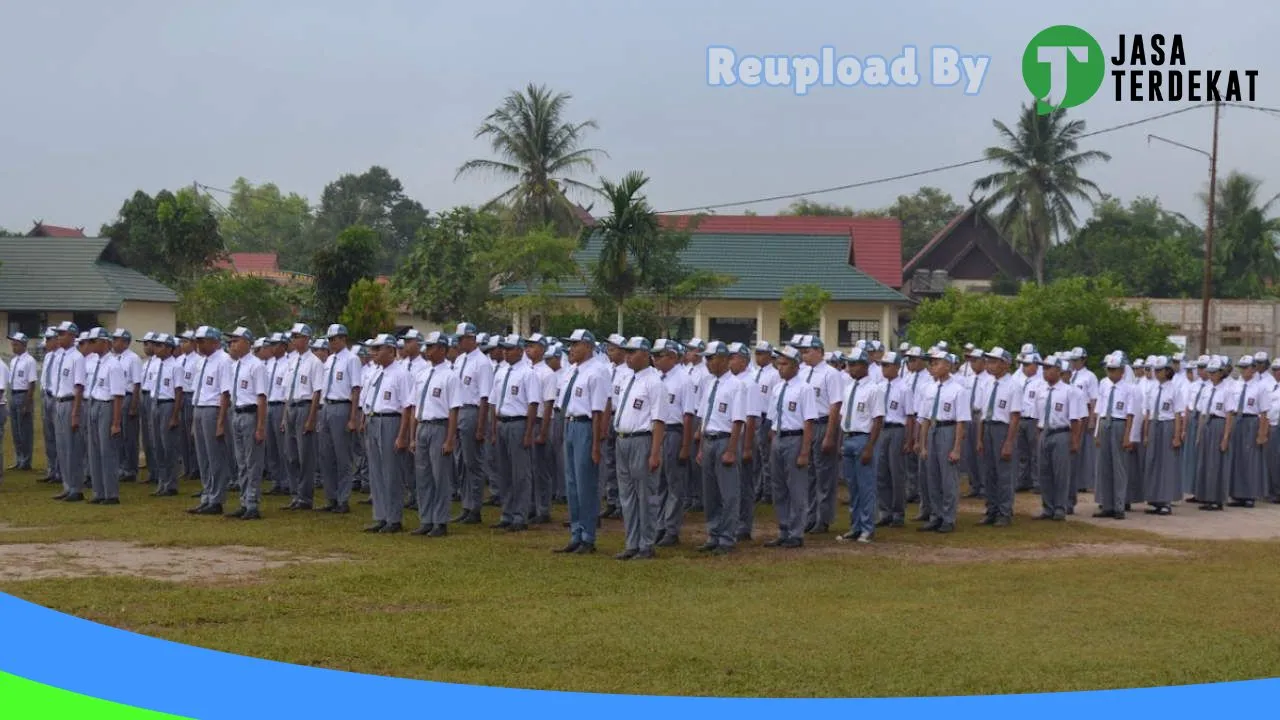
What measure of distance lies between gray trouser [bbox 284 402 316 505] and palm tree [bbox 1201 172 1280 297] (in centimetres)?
4404

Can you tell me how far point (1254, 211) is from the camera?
5294 centimetres

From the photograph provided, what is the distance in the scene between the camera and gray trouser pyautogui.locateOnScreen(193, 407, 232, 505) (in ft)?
49.8

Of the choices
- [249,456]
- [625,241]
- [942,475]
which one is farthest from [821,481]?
[625,241]

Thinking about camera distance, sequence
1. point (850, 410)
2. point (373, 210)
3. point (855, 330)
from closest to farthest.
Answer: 1. point (850, 410)
2. point (855, 330)
3. point (373, 210)

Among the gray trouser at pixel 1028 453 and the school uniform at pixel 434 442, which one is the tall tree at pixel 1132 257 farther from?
the school uniform at pixel 434 442

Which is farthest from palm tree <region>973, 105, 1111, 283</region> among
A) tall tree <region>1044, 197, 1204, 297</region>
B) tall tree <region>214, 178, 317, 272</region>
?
tall tree <region>214, 178, 317, 272</region>

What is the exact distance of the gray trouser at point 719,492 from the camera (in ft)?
43.5

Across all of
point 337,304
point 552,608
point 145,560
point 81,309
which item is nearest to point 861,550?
point 552,608

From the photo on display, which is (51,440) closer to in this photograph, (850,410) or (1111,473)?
(850,410)

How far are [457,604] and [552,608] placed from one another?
67 centimetres

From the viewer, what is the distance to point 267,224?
92.9 metres

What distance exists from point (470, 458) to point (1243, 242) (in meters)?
44.7

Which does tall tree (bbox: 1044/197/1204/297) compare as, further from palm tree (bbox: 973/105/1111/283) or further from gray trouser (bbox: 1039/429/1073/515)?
gray trouser (bbox: 1039/429/1073/515)

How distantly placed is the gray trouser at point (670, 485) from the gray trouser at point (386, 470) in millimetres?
2593
